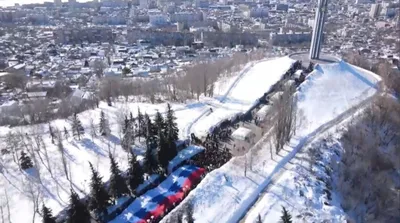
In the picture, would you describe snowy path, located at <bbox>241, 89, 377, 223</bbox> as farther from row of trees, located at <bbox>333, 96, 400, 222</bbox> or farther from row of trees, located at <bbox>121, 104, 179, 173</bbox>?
row of trees, located at <bbox>121, 104, 179, 173</bbox>

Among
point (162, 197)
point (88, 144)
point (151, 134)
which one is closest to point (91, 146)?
point (88, 144)

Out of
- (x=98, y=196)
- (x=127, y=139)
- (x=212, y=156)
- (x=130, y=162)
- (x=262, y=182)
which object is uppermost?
(x=130, y=162)

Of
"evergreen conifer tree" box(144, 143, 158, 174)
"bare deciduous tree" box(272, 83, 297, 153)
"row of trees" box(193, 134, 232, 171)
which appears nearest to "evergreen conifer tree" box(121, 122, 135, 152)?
"evergreen conifer tree" box(144, 143, 158, 174)

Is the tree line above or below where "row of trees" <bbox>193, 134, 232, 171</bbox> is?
above

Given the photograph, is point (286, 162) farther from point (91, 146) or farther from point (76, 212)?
point (91, 146)

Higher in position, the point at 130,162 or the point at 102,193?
the point at 130,162

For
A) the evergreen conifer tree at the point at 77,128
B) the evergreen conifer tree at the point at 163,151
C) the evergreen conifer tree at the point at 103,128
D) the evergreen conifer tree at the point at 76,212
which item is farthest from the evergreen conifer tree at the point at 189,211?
the evergreen conifer tree at the point at 77,128

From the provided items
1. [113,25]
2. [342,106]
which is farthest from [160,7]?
[342,106]
